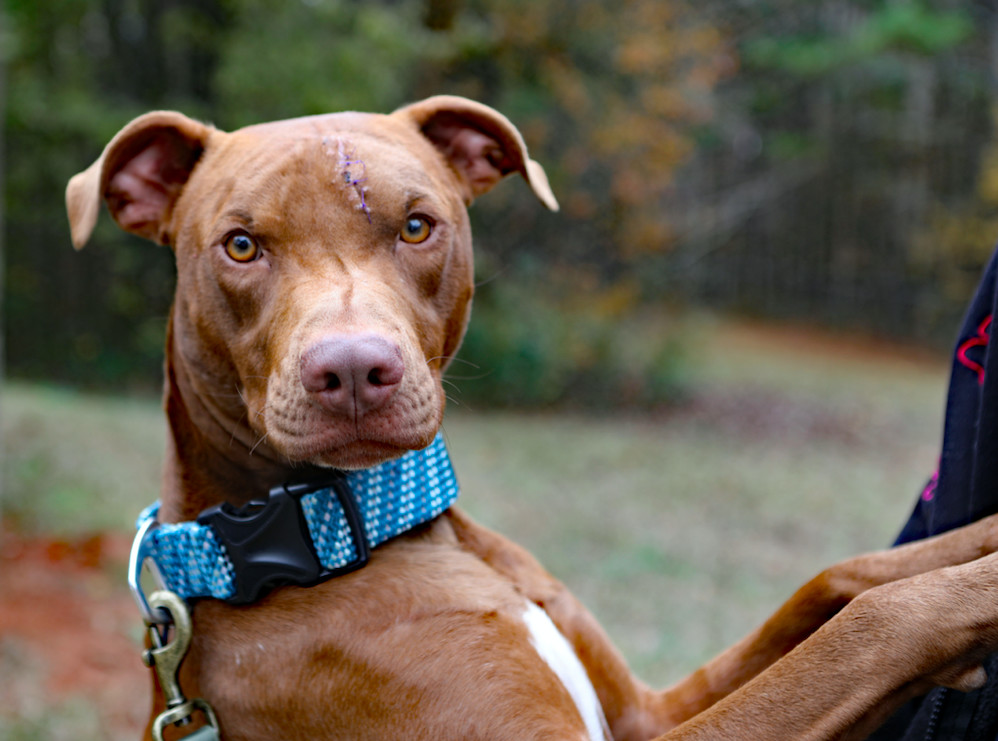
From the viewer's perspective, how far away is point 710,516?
8.49 m

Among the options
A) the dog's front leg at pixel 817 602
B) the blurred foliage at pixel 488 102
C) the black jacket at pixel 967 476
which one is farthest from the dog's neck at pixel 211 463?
the blurred foliage at pixel 488 102

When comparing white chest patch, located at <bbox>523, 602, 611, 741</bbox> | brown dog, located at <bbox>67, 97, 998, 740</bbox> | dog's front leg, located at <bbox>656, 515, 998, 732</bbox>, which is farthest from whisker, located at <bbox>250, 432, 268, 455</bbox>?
dog's front leg, located at <bbox>656, 515, 998, 732</bbox>

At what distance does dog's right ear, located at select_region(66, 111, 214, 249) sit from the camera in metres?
2.57

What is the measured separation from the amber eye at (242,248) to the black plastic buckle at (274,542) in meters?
0.57

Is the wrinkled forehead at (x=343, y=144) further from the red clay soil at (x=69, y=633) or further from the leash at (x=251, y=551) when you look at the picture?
the red clay soil at (x=69, y=633)

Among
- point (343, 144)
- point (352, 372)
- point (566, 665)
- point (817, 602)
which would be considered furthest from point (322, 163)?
point (817, 602)

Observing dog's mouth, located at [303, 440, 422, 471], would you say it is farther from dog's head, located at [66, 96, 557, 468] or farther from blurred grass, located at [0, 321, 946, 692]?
blurred grass, located at [0, 321, 946, 692]

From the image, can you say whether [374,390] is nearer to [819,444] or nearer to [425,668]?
[425,668]

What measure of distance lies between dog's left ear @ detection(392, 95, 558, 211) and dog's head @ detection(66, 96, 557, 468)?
5 cm

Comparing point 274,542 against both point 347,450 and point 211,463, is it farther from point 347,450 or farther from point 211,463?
point 211,463

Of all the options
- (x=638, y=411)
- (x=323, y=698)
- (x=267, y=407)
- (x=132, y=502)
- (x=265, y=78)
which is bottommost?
(x=638, y=411)

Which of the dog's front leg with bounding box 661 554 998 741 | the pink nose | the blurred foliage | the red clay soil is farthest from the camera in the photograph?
the blurred foliage

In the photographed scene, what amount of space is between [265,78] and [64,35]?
193 inches

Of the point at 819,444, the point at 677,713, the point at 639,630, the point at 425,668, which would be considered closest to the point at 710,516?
the point at 639,630
